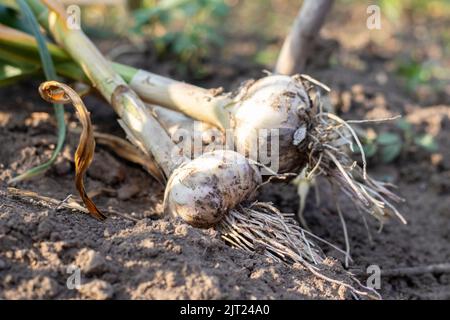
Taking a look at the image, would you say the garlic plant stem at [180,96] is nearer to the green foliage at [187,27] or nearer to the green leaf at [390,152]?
the green foliage at [187,27]

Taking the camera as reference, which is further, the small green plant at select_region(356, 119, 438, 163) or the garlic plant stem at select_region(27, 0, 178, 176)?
the small green plant at select_region(356, 119, 438, 163)

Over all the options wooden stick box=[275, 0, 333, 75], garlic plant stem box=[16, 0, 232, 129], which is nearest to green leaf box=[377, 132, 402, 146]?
wooden stick box=[275, 0, 333, 75]

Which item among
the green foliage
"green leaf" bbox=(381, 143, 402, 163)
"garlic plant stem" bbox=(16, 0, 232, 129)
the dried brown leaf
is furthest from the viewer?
the green foliage

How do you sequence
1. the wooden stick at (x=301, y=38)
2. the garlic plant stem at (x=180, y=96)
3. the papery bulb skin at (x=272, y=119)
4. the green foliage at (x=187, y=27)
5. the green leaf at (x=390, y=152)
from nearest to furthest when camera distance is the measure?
the papery bulb skin at (x=272, y=119), the garlic plant stem at (x=180, y=96), the wooden stick at (x=301, y=38), the green leaf at (x=390, y=152), the green foliage at (x=187, y=27)

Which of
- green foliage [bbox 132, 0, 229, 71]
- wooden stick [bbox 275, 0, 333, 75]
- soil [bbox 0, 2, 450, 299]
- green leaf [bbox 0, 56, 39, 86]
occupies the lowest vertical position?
soil [bbox 0, 2, 450, 299]

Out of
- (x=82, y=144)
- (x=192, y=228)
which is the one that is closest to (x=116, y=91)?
(x=82, y=144)

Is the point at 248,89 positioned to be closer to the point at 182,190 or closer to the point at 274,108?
the point at 274,108

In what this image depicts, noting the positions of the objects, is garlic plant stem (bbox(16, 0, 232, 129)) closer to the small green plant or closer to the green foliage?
the green foliage

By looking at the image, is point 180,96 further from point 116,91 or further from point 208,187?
point 208,187

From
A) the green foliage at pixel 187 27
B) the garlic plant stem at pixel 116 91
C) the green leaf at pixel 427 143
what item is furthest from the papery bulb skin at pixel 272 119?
the green foliage at pixel 187 27
